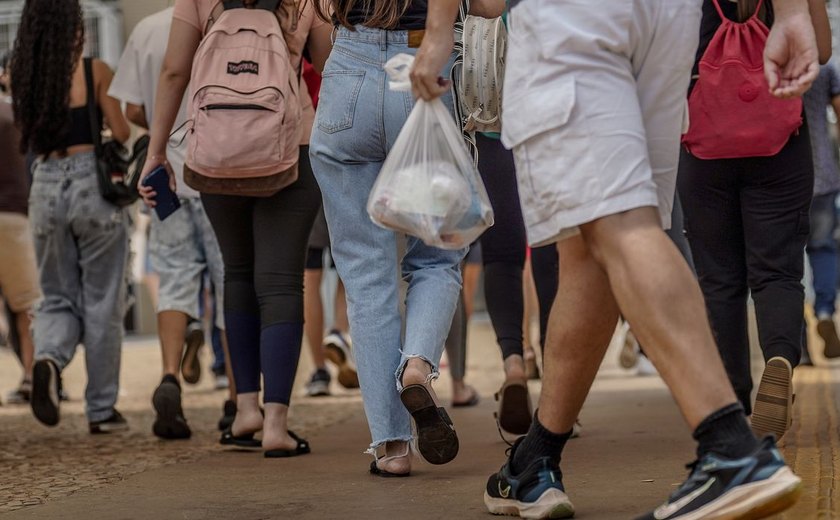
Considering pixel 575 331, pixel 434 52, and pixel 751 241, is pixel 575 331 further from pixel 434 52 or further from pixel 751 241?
pixel 751 241

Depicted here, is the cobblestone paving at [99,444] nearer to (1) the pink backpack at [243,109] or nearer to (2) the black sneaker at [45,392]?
(2) the black sneaker at [45,392]

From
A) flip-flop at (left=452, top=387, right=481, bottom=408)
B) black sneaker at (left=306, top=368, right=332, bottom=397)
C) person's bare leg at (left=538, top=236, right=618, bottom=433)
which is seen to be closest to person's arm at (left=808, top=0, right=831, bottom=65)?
person's bare leg at (left=538, top=236, right=618, bottom=433)

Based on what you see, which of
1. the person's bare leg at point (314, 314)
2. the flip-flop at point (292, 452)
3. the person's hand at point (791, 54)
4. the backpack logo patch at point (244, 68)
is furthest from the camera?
the person's bare leg at point (314, 314)

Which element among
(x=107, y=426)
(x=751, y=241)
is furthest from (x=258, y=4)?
(x=107, y=426)

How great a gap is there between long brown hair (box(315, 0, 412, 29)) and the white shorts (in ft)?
3.31

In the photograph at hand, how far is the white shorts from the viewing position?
304 cm

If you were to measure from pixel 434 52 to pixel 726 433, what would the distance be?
1.24 meters

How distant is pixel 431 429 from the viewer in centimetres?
407

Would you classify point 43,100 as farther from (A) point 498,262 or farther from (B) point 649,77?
(B) point 649,77

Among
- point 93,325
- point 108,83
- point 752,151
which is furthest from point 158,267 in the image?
point 752,151

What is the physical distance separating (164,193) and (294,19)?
953 mm

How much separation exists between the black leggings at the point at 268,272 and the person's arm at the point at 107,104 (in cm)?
158

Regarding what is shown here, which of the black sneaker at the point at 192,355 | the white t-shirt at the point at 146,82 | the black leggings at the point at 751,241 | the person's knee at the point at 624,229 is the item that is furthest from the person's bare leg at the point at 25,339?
the person's knee at the point at 624,229

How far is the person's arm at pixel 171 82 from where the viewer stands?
17.1 ft
